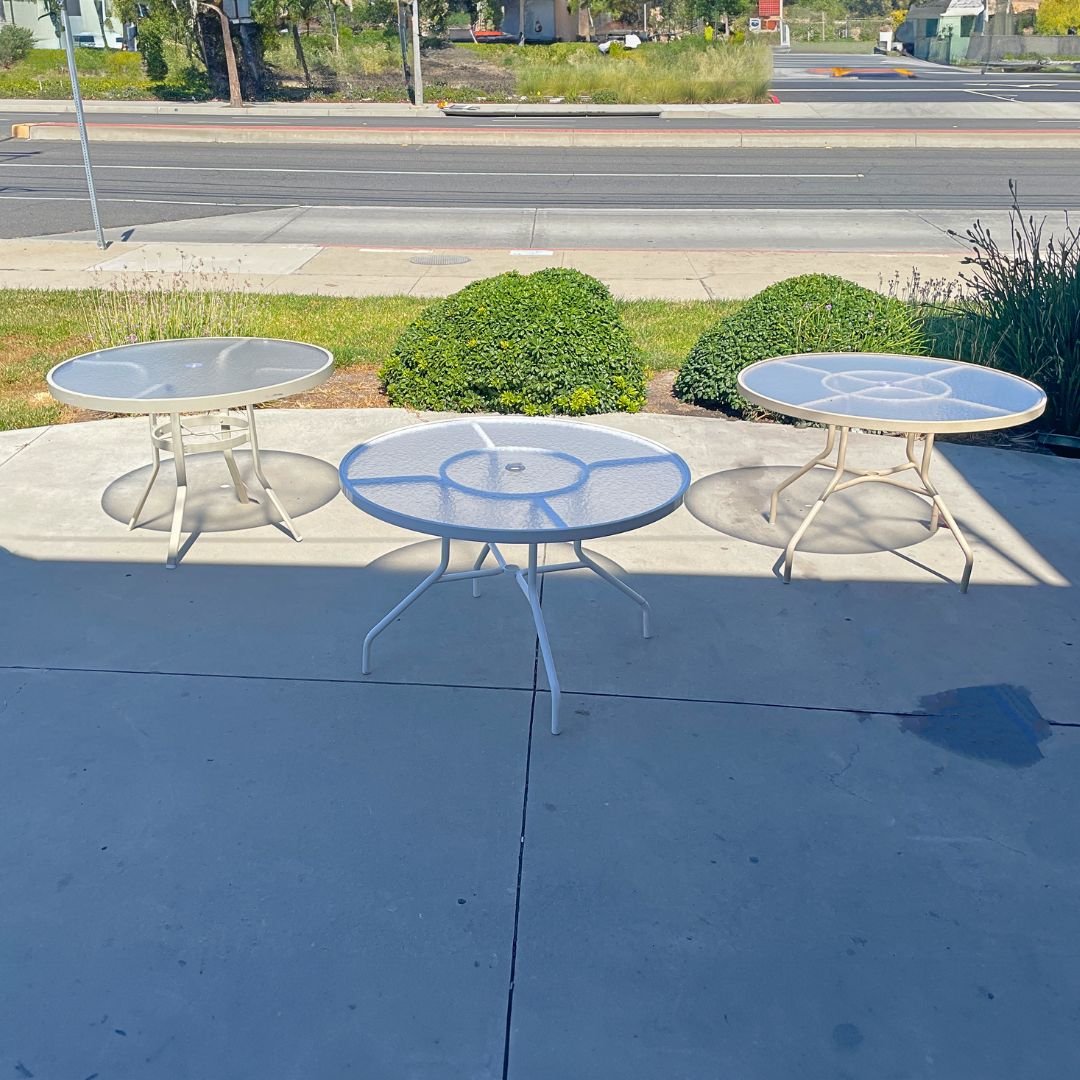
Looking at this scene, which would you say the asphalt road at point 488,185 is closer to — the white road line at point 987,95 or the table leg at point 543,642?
the table leg at point 543,642

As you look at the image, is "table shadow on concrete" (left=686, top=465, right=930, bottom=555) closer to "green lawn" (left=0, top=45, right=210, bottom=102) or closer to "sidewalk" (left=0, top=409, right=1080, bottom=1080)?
"sidewalk" (left=0, top=409, right=1080, bottom=1080)

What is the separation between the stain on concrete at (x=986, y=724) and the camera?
150 inches

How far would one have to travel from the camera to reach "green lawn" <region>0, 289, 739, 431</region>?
8.26 metres

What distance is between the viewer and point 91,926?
304 cm

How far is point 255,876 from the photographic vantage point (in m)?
3.22

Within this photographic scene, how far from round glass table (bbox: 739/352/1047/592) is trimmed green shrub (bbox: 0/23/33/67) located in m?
45.2

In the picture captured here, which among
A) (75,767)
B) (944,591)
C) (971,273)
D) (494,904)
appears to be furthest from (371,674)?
(971,273)

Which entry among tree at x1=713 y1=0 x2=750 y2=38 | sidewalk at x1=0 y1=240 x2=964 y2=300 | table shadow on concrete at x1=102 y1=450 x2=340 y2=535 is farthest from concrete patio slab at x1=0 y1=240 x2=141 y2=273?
tree at x1=713 y1=0 x2=750 y2=38

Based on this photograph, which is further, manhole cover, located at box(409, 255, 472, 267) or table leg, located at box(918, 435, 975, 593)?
manhole cover, located at box(409, 255, 472, 267)

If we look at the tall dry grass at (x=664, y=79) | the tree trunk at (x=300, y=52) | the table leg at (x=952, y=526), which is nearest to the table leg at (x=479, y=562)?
the table leg at (x=952, y=526)

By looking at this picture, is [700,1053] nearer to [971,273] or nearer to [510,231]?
[971,273]

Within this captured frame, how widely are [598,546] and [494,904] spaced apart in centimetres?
250

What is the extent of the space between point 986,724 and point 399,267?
9609 mm

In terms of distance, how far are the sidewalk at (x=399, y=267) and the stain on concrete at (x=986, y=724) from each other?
715 centimetres
